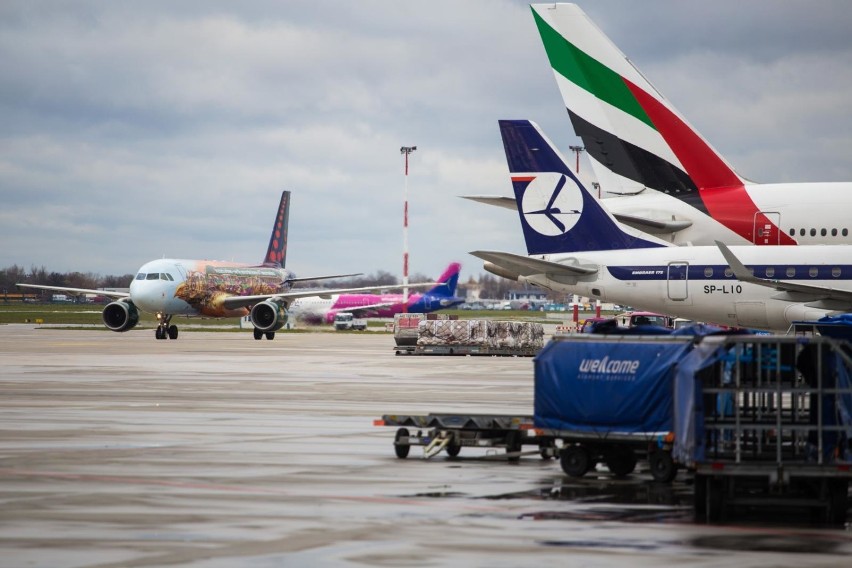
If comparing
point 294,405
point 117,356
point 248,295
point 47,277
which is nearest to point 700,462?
point 294,405

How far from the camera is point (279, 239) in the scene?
96438mm

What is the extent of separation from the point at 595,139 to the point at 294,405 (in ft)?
55.5

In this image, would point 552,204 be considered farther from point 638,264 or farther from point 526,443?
point 526,443

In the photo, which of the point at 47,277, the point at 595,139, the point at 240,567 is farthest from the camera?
the point at 47,277

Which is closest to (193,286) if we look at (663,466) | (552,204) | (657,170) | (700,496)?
(552,204)

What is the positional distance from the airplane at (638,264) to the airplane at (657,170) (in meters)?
1.17

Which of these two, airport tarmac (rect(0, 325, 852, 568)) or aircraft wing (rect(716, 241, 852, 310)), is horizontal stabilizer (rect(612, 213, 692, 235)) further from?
airport tarmac (rect(0, 325, 852, 568))

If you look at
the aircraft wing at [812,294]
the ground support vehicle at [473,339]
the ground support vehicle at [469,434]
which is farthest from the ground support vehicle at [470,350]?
the ground support vehicle at [469,434]

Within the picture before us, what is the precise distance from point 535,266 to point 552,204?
7.71 feet

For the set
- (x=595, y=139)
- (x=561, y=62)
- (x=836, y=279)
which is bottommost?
(x=836, y=279)

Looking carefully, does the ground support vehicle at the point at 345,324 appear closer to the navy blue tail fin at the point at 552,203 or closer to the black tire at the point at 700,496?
the navy blue tail fin at the point at 552,203

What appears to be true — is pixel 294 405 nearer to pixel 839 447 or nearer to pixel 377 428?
pixel 377 428

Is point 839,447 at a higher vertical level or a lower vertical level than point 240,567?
higher

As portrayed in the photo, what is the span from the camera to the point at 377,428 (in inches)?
920
